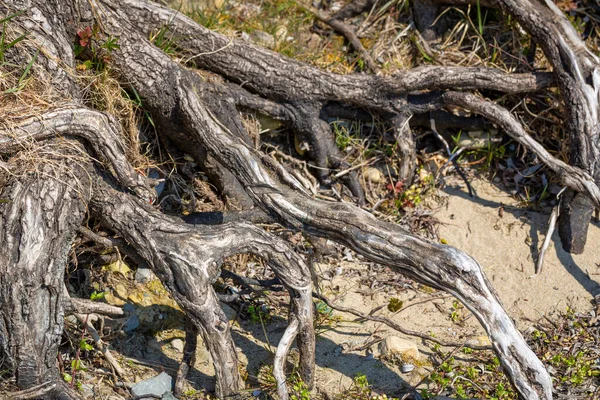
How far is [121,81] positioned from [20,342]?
175 centimetres

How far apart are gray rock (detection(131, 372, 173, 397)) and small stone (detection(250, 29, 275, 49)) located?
8.52 ft

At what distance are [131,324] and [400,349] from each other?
1566mm

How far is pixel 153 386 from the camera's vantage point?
368cm

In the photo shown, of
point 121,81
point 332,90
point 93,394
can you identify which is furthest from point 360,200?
point 93,394

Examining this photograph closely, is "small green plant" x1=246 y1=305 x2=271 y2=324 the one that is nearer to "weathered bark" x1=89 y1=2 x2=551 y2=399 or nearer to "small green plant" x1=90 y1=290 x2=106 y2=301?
"weathered bark" x1=89 y1=2 x2=551 y2=399

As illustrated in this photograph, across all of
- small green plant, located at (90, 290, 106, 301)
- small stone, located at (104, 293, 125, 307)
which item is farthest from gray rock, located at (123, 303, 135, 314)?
small green plant, located at (90, 290, 106, 301)

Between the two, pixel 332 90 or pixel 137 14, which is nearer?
pixel 137 14

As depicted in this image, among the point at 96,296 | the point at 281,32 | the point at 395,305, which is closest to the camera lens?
the point at 96,296

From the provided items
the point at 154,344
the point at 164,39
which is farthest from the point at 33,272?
the point at 164,39

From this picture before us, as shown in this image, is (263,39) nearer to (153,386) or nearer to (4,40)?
(4,40)

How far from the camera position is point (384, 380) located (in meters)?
3.89

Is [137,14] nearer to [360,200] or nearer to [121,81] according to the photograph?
[121,81]

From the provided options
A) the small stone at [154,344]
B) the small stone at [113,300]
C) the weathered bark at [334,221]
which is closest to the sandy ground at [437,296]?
the small stone at [154,344]

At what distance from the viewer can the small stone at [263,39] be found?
5.21 metres
